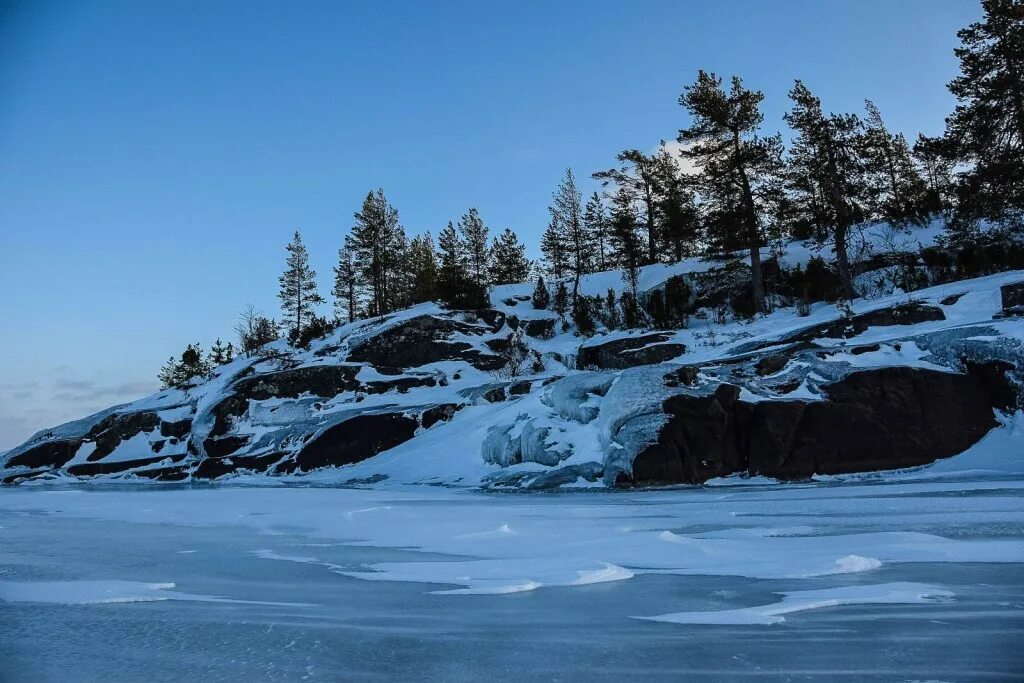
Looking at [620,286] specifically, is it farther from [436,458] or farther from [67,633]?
[67,633]

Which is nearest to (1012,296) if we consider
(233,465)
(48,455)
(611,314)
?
(611,314)

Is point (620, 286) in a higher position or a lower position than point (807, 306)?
higher

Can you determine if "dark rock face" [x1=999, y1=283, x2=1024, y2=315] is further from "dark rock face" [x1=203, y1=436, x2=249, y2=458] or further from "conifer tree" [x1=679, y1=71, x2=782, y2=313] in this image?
"dark rock face" [x1=203, y1=436, x2=249, y2=458]

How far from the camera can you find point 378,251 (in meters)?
43.2

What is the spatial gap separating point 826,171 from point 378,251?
2815cm

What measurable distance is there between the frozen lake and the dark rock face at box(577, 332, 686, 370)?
11.9 meters

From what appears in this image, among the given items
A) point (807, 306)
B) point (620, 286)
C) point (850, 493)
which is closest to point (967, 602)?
point (850, 493)

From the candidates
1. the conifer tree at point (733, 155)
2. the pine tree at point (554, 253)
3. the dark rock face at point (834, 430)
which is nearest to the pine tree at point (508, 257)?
the pine tree at point (554, 253)

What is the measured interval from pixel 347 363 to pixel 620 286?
45.4 ft

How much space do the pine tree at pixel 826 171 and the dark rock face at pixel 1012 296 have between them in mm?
8969

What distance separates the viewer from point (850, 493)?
8125 mm

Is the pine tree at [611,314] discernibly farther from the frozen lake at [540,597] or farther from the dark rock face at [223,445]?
the frozen lake at [540,597]

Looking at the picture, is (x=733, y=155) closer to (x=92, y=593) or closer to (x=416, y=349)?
(x=416, y=349)

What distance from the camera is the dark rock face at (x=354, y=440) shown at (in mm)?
17344
